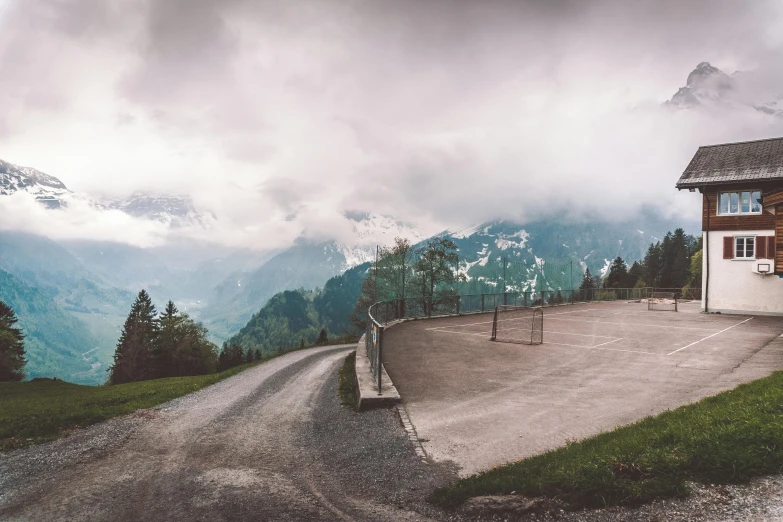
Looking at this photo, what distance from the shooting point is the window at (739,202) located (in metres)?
28.7

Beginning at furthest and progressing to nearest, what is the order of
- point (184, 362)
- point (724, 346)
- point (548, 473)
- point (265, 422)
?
point (184, 362) < point (724, 346) < point (265, 422) < point (548, 473)

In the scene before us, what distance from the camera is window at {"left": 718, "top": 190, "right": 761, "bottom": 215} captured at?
2870cm

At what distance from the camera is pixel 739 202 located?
29047 millimetres

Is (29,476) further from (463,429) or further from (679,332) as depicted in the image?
(679,332)

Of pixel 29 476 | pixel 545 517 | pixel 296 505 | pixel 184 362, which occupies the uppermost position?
pixel 545 517

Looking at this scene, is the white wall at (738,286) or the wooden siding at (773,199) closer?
the wooden siding at (773,199)

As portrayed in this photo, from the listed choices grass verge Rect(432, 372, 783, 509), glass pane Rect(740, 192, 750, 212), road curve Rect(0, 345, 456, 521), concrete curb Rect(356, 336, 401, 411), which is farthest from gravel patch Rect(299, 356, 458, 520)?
glass pane Rect(740, 192, 750, 212)

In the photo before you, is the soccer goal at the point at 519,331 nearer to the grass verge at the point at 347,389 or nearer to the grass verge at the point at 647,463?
the grass verge at the point at 347,389

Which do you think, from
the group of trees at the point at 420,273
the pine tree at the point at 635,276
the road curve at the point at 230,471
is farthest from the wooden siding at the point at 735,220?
the pine tree at the point at 635,276

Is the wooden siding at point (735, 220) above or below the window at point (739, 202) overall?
below

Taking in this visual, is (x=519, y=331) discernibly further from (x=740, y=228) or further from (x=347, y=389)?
(x=740, y=228)

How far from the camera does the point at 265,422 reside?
10750 millimetres

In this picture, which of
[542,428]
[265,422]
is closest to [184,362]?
[265,422]

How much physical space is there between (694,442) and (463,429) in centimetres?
369
